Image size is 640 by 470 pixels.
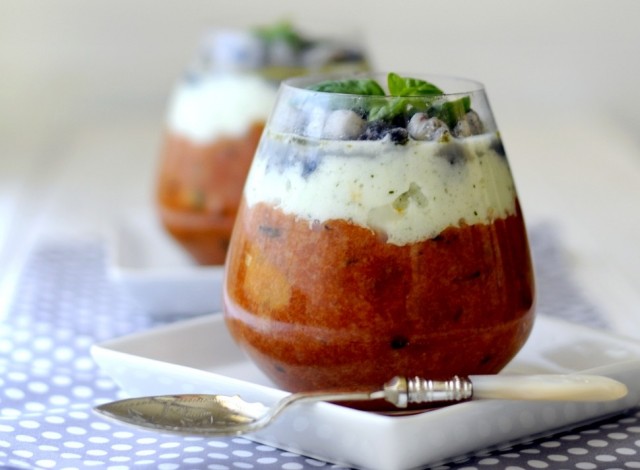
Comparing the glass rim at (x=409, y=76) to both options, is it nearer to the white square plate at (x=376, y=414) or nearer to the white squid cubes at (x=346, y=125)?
the white squid cubes at (x=346, y=125)

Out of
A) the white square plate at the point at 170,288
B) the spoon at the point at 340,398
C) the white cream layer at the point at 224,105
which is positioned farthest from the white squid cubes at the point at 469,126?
the white cream layer at the point at 224,105

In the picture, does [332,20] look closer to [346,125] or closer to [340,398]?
[346,125]

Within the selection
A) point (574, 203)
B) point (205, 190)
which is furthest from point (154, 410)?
point (574, 203)

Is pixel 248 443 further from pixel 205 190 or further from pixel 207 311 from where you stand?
pixel 205 190

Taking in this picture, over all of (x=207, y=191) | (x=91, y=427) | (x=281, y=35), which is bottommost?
(x=91, y=427)

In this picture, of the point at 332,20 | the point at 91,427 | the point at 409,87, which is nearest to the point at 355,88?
the point at 409,87

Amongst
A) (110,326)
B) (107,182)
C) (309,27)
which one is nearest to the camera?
(110,326)
